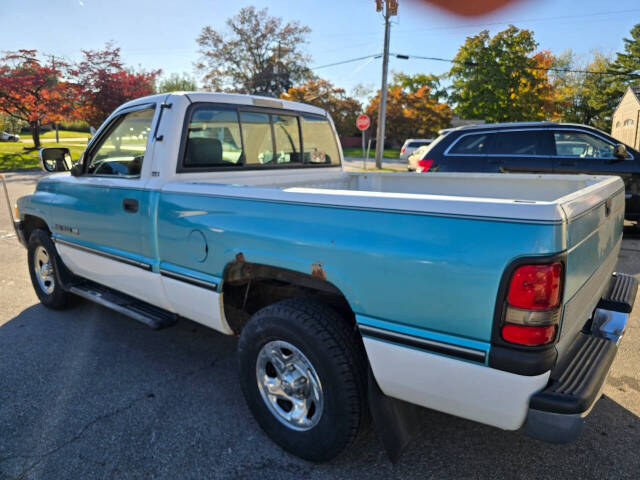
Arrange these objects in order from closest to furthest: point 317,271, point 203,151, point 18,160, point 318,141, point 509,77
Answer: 1. point 317,271
2. point 203,151
3. point 318,141
4. point 18,160
5. point 509,77

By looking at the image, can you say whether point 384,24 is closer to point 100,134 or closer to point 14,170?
point 14,170

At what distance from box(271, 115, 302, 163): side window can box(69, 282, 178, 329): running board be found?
5.18 ft

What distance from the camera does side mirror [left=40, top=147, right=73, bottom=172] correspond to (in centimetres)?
418

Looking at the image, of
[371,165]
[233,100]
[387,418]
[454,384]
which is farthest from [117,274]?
[371,165]

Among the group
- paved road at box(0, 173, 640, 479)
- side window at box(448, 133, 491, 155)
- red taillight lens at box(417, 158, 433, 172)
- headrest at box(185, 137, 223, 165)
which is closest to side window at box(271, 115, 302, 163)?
headrest at box(185, 137, 223, 165)

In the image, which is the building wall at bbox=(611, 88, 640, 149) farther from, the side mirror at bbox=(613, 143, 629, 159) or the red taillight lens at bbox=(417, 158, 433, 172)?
the red taillight lens at bbox=(417, 158, 433, 172)

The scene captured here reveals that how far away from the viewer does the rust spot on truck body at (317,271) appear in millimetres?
→ 2172

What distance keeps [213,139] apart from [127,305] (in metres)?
1.45

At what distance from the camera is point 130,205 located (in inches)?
126

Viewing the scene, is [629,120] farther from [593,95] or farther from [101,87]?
[101,87]

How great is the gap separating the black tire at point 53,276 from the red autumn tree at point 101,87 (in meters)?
23.4

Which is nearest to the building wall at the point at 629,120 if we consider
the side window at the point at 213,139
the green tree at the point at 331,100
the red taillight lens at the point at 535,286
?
the green tree at the point at 331,100

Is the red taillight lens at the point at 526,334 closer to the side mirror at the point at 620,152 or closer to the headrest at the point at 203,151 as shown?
the headrest at the point at 203,151

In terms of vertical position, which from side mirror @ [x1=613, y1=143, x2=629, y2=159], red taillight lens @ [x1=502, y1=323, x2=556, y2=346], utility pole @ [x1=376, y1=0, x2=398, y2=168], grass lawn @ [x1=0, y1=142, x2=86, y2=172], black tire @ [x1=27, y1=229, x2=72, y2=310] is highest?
utility pole @ [x1=376, y1=0, x2=398, y2=168]
